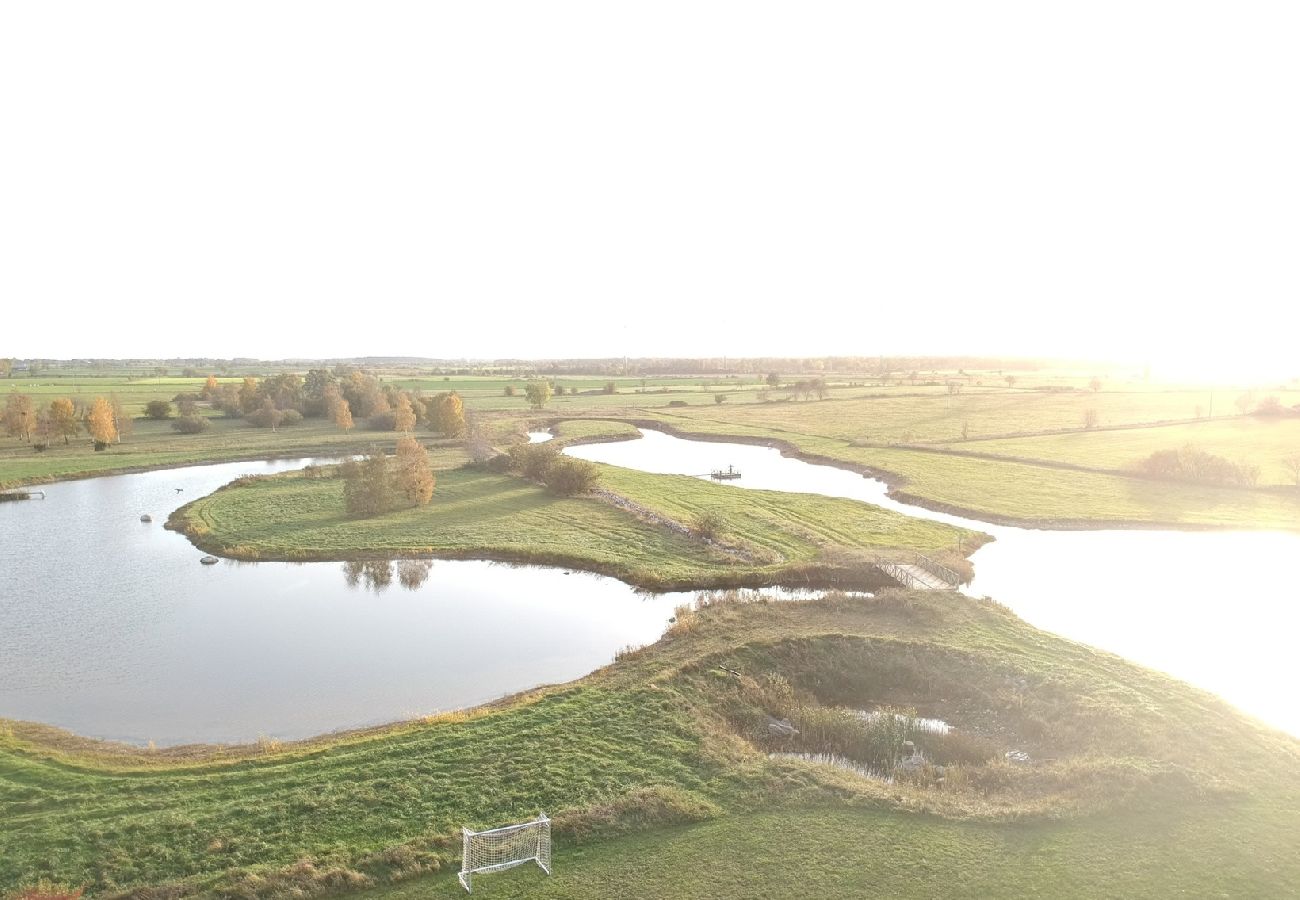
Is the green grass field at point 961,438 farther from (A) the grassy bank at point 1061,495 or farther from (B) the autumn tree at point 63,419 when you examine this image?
(B) the autumn tree at point 63,419

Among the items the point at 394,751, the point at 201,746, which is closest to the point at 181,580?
the point at 201,746

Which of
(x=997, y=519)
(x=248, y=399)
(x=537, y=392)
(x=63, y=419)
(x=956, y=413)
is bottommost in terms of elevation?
(x=997, y=519)

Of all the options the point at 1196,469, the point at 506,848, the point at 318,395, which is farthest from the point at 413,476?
the point at 318,395

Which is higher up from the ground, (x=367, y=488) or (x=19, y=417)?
(x=19, y=417)

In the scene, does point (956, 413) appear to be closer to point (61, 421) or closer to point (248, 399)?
point (248, 399)

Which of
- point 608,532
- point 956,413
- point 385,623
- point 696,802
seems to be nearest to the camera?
point 696,802

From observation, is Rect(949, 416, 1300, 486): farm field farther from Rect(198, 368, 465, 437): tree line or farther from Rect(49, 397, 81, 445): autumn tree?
Rect(49, 397, 81, 445): autumn tree
